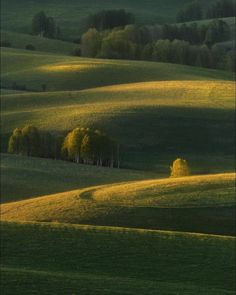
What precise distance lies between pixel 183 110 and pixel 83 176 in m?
24.6

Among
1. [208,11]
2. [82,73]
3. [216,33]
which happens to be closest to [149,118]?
[82,73]

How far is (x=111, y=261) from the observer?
1024 inches

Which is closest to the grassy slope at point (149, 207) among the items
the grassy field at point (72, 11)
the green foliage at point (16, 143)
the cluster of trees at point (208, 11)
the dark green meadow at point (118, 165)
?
the dark green meadow at point (118, 165)

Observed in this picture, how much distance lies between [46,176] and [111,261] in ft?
79.2

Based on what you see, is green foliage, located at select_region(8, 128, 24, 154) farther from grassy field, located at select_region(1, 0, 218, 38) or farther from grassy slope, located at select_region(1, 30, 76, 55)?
grassy field, located at select_region(1, 0, 218, 38)

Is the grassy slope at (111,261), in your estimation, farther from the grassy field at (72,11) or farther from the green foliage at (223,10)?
the green foliage at (223,10)

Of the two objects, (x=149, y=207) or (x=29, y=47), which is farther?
(x=29, y=47)

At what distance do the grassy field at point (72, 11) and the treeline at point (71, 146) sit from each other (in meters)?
93.6

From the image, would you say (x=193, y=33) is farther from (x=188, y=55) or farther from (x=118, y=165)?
(x=118, y=165)

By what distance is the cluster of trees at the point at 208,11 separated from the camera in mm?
176125

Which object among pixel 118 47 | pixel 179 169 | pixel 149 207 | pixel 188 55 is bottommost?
pixel 149 207

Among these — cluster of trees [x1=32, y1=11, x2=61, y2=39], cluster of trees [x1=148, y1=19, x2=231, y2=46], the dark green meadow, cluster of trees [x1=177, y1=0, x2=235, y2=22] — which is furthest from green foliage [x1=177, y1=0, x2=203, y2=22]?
cluster of trees [x1=32, y1=11, x2=61, y2=39]

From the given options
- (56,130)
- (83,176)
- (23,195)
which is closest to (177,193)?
(23,195)

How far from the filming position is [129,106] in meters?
74.9
